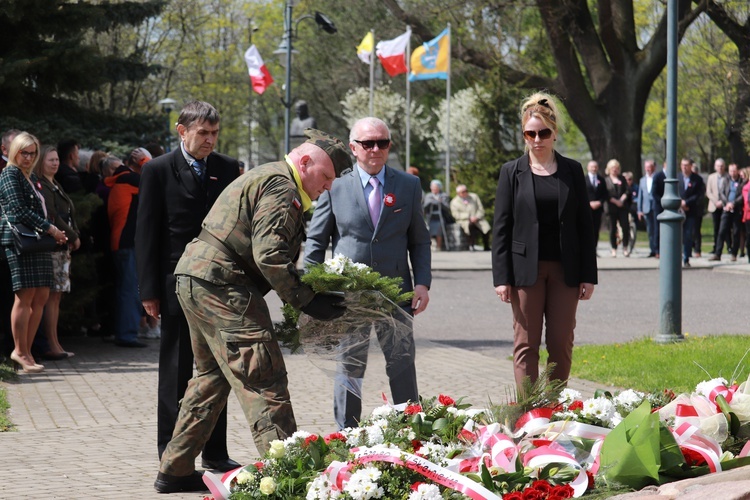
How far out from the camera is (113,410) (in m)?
8.27

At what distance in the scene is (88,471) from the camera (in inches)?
246

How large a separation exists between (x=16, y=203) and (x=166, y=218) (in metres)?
3.95

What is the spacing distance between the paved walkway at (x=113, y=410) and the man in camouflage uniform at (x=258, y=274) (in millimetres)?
515

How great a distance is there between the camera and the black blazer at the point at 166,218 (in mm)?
6246

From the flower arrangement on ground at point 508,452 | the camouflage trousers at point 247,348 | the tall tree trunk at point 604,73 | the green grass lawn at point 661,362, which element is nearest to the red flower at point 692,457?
the flower arrangement on ground at point 508,452

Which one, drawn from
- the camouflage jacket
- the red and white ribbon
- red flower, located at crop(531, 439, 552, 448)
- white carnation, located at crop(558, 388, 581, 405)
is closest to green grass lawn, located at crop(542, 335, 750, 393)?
white carnation, located at crop(558, 388, 581, 405)

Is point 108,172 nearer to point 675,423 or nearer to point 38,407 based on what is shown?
point 38,407

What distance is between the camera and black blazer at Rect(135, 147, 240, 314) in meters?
6.25

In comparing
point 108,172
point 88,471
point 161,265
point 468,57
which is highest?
point 468,57

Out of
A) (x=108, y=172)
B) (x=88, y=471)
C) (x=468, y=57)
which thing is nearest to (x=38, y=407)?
(x=88, y=471)

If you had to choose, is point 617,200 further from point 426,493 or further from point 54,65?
point 426,493

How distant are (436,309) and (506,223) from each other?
866 cm

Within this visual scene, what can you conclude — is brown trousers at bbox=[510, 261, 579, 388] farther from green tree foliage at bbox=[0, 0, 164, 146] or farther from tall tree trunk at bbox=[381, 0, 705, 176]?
tall tree trunk at bbox=[381, 0, 705, 176]

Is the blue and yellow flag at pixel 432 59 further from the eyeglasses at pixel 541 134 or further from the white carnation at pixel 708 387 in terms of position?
the white carnation at pixel 708 387
